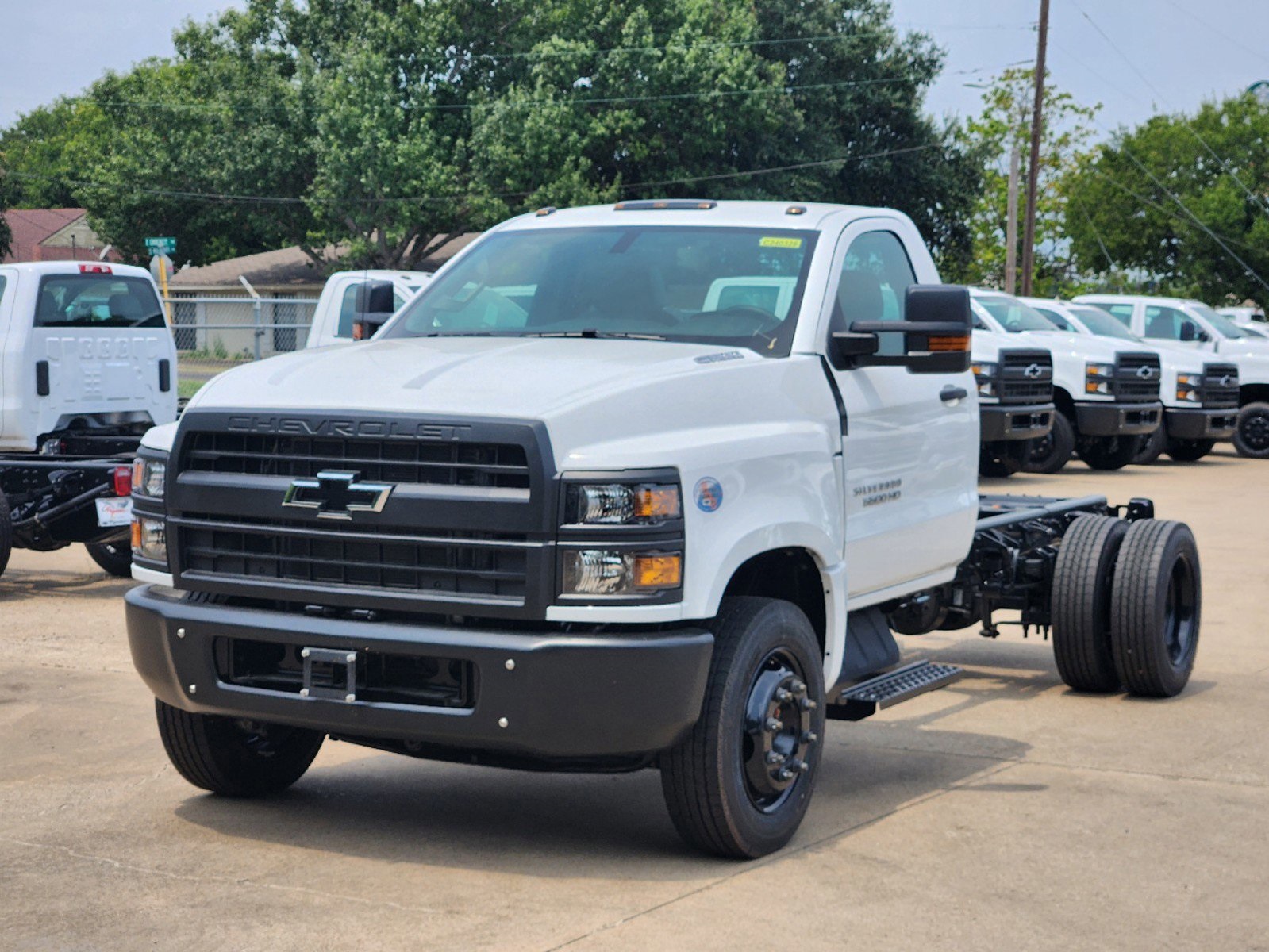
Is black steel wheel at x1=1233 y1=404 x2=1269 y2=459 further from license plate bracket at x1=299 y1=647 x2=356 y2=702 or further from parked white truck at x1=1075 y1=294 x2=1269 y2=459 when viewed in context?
license plate bracket at x1=299 y1=647 x2=356 y2=702

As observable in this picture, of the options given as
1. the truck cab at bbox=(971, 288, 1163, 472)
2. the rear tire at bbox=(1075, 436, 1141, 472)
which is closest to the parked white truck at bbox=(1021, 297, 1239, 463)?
the rear tire at bbox=(1075, 436, 1141, 472)

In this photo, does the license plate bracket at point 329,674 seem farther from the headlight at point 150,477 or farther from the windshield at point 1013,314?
the windshield at point 1013,314

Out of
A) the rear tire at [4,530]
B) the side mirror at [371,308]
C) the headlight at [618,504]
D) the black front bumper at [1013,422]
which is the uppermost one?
the side mirror at [371,308]

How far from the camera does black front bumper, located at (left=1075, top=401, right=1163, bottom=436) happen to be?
2208 centimetres

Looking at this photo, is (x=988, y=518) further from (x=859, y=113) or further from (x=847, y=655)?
(x=859, y=113)

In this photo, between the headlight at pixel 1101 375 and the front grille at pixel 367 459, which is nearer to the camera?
the front grille at pixel 367 459

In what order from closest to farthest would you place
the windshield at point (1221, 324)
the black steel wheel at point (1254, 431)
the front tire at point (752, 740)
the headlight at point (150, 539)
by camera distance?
the front tire at point (752, 740) < the headlight at point (150, 539) < the black steel wheel at point (1254, 431) < the windshield at point (1221, 324)

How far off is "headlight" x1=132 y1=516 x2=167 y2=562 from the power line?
42.8m

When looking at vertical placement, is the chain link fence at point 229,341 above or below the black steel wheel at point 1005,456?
above

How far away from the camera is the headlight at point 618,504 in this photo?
4.86m

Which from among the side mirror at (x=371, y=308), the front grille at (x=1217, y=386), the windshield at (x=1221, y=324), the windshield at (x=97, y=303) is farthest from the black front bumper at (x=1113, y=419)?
the side mirror at (x=371, y=308)

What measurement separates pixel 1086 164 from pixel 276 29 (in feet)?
87.0

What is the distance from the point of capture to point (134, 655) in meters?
5.53

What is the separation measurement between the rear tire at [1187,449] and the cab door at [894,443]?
19625mm
